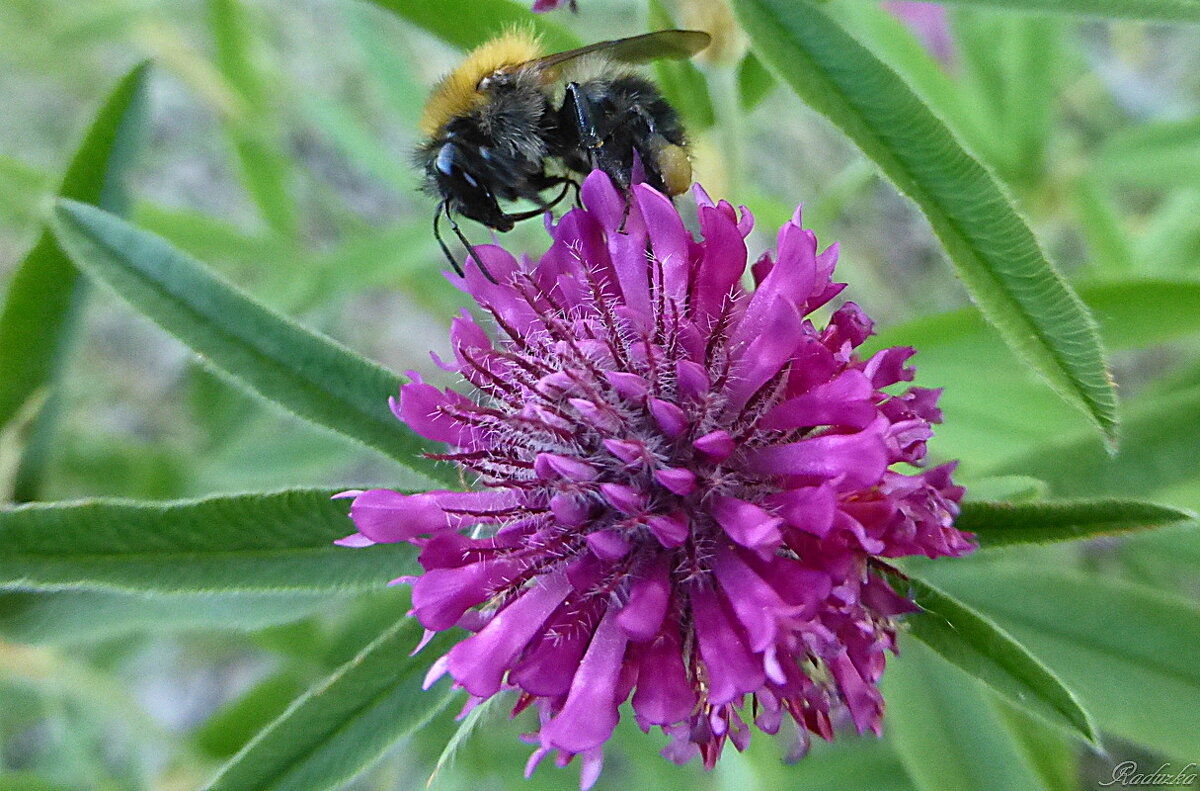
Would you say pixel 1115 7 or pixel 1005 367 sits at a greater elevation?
pixel 1115 7

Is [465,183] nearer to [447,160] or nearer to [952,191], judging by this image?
[447,160]

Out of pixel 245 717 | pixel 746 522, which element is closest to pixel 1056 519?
pixel 746 522

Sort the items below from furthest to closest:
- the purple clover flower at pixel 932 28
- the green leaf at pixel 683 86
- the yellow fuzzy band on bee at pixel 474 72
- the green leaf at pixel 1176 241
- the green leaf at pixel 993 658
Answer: the purple clover flower at pixel 932 28 < the green leaf at pixel 1176 241 < the green leaf at pixel 683 86 < the yellow fuzzy band on bee at pixel 474 72 < the green leaf at pixel 993 658

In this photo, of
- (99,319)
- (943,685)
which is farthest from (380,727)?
(99,319)

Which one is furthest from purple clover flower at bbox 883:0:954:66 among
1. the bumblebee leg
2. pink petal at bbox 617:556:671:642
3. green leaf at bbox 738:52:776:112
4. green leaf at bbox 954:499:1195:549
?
pink petal at bbox 617:556:671:642

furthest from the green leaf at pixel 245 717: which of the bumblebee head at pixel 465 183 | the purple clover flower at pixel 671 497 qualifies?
the bumblebee head at pixel 465 183

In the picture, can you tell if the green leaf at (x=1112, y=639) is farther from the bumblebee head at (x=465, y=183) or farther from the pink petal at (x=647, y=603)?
the bumblebee head at (x=465, y=183)

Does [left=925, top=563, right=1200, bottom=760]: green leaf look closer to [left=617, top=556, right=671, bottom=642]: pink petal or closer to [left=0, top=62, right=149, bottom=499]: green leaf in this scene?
[left=617, top=556, right=671, bottom=642]: pink petal
